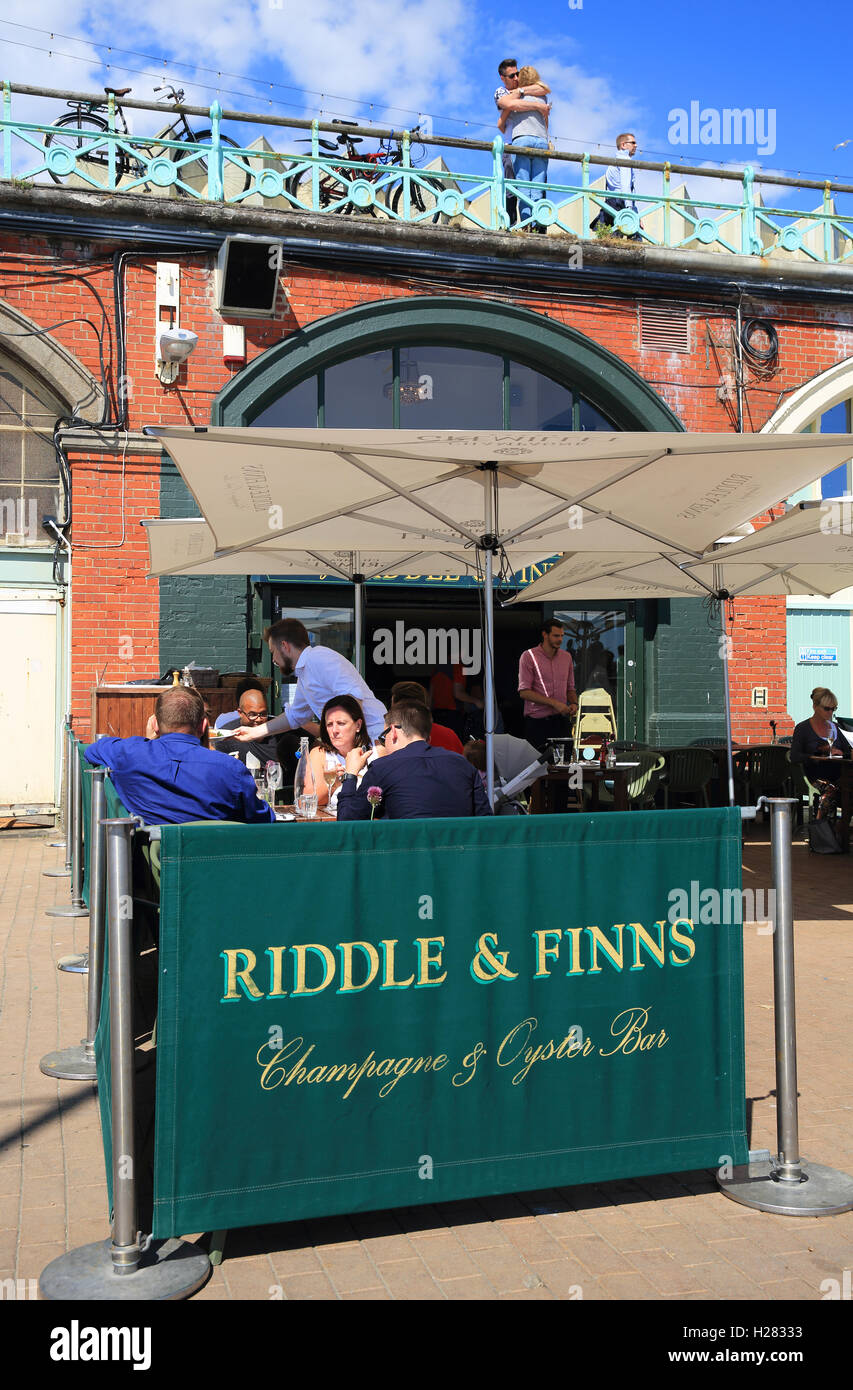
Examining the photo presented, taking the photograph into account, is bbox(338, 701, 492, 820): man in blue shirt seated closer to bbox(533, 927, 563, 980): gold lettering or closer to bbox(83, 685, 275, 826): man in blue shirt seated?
bbox(83, 685, 275, 826): man in blue shirt seated

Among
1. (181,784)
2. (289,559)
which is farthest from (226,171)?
(181,784)

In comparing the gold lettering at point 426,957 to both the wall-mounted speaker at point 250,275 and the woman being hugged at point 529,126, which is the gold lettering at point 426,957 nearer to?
the wall-mounted speaker at point 250,275

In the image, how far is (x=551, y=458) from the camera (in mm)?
5785

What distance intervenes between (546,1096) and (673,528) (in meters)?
5.19

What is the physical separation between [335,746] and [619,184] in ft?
32.3

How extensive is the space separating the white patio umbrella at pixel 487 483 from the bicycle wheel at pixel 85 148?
6051mm

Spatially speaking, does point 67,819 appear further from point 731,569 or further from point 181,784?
point 731,569

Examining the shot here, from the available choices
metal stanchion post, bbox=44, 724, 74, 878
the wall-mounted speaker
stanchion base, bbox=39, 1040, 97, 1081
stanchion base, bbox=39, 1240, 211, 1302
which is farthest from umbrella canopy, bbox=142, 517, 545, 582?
stanchion base, bbox=39, 1240, 211, 1302

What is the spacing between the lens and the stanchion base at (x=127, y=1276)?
317 cm

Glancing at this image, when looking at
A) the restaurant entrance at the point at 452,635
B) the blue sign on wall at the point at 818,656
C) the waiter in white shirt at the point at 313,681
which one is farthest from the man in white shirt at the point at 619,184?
the waiter in white shirt at the point at 313,681

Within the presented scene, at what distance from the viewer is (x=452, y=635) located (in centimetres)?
1438

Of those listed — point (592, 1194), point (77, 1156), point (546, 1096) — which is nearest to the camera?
point (546, 1096)
